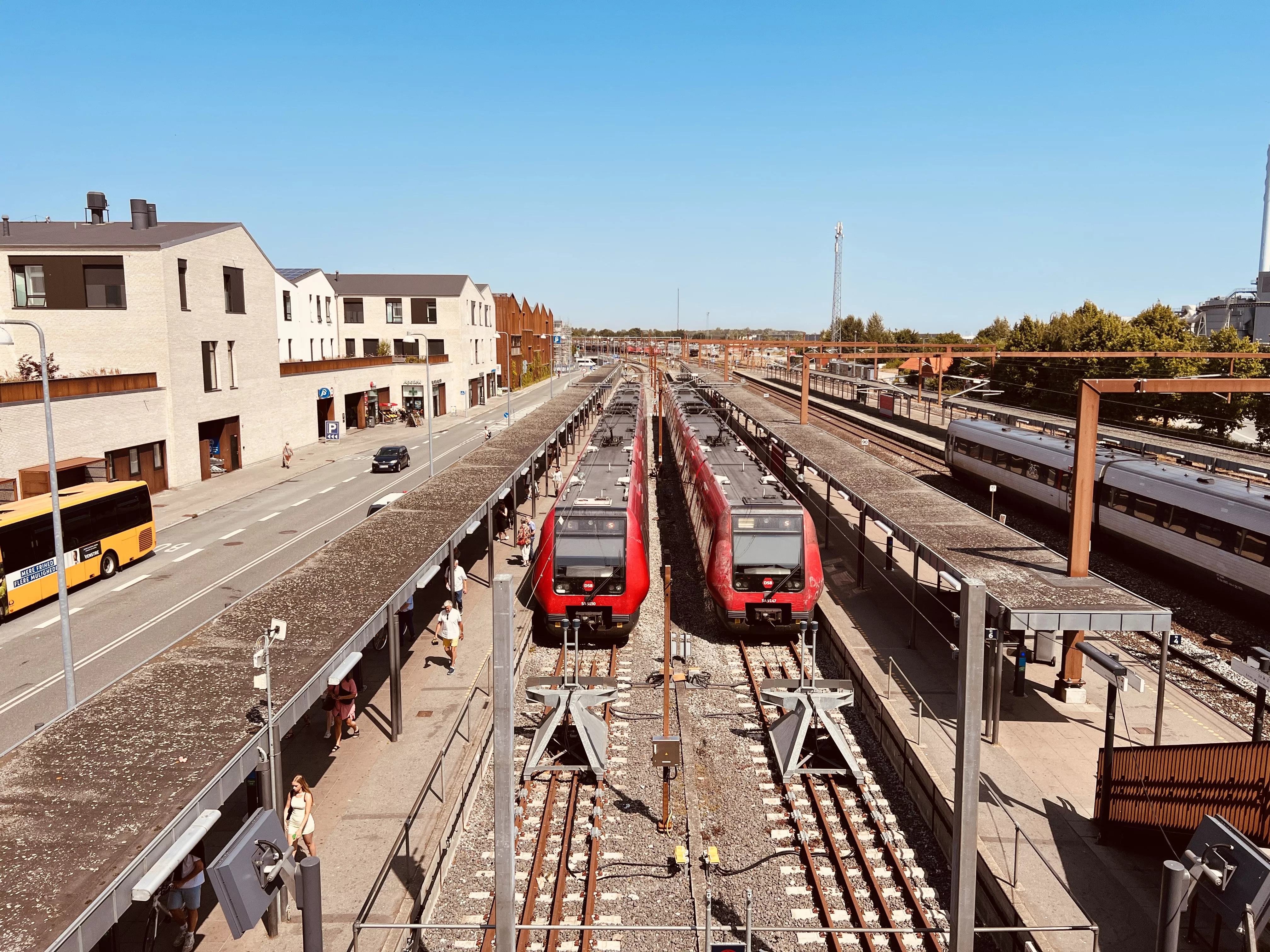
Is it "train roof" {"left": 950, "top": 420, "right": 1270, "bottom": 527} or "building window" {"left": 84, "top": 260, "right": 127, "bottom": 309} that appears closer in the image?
"train roof" {"left": 950, "top": 420, "right": 1270, "bottom": 527}

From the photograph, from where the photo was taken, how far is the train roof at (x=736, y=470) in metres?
18.2

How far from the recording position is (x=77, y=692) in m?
15.2

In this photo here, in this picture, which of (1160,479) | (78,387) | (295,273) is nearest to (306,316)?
(295,273)

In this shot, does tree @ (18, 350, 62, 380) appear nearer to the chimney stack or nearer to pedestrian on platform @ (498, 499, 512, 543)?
the chimney stack

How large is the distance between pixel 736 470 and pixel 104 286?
29226mm

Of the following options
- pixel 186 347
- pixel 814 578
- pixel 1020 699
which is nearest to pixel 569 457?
pixel 186 347

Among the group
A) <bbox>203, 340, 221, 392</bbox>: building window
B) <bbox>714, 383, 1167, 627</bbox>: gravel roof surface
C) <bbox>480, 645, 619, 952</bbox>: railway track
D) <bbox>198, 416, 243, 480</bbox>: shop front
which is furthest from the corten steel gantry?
<bbox>203, 340, 221, 392</bbox>: building window

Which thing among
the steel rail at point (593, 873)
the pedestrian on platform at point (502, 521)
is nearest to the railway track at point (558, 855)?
the steel rail at point (593, 873)

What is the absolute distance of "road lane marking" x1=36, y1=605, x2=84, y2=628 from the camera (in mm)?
19391

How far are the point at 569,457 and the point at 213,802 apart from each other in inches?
1521

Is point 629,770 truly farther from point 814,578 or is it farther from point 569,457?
point 569,457

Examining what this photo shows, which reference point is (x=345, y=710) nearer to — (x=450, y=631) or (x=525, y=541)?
(x=450, y=631)

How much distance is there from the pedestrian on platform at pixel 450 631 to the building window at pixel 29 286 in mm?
30021

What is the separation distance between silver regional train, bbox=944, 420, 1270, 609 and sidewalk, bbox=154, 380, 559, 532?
29916 millimetres
